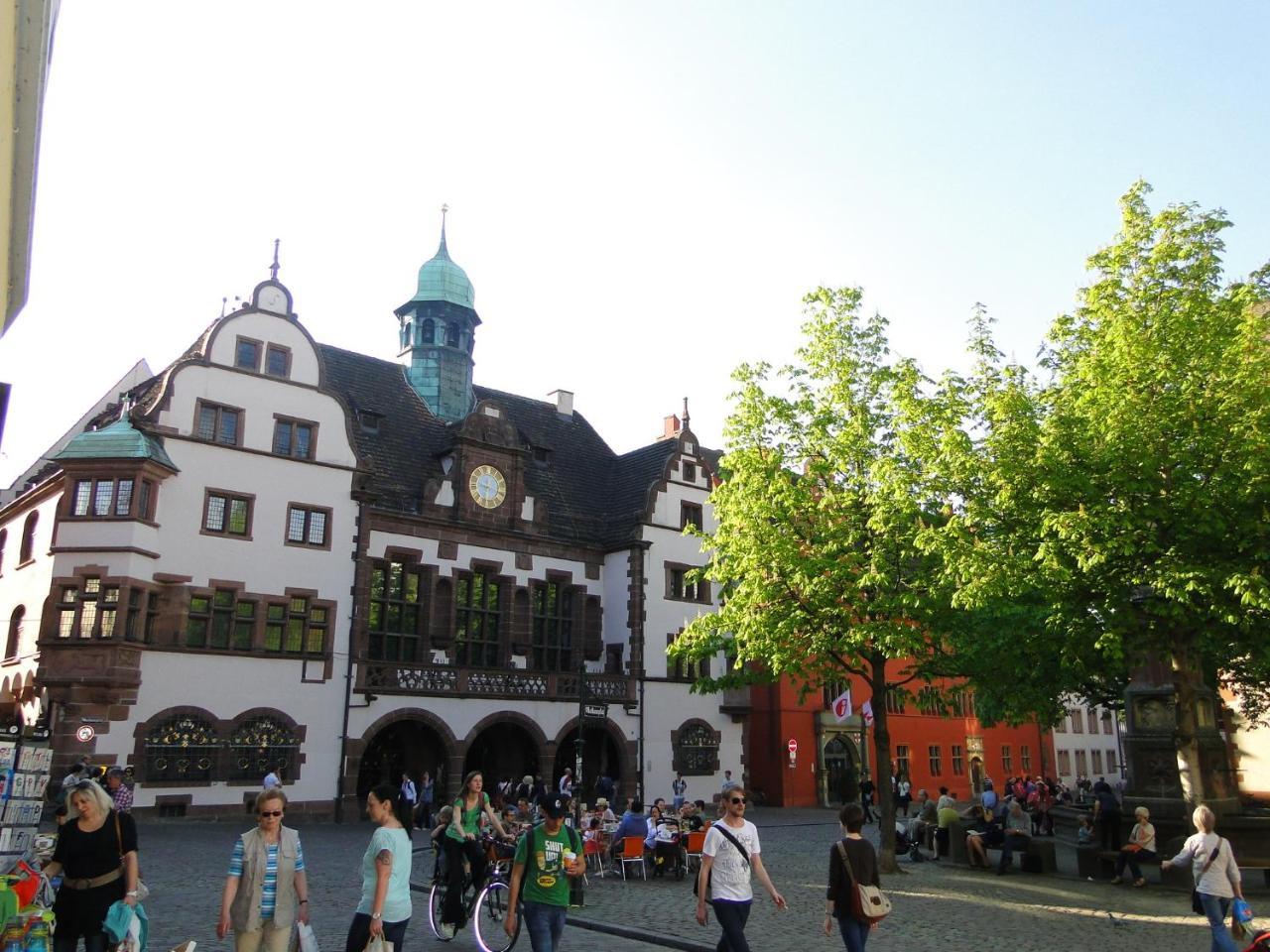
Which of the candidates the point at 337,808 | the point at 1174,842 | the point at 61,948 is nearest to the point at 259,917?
the point at 61,948

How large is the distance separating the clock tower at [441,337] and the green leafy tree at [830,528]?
2033cm

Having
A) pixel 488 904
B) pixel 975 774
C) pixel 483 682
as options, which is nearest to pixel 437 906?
pixel 488 904

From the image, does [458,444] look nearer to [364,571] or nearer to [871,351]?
[364,571]

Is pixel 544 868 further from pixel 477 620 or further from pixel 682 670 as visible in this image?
pixel 682 670

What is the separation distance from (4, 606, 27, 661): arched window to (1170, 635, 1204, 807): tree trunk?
28759 mm

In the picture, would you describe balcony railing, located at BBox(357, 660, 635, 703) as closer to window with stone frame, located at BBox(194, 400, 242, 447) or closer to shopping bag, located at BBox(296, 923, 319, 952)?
window with stone frame, located at BBox(194, 400, 242, 447)

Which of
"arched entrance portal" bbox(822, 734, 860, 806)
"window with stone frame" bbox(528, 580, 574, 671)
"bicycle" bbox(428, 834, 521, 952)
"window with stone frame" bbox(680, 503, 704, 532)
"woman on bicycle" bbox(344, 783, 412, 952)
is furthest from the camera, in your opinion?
"arched entrance portal" bbox(822, 734, 860, 806)

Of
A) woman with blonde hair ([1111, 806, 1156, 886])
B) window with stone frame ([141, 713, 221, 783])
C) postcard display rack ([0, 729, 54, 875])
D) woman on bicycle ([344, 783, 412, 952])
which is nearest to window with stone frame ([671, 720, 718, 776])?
window with stone frame ([141, 713, 221, 783])

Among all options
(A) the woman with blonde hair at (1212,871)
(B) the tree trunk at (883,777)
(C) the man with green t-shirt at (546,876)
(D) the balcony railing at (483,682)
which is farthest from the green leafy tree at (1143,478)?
(D) the balcony railing at (483,682)

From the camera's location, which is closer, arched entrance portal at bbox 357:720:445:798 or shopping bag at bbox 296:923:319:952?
shopping bag at bbox 296:923:319:952

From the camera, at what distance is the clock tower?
133ft

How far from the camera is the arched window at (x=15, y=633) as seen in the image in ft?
96.2

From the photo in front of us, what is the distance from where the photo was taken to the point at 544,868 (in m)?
8.75

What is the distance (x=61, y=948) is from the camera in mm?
7898
